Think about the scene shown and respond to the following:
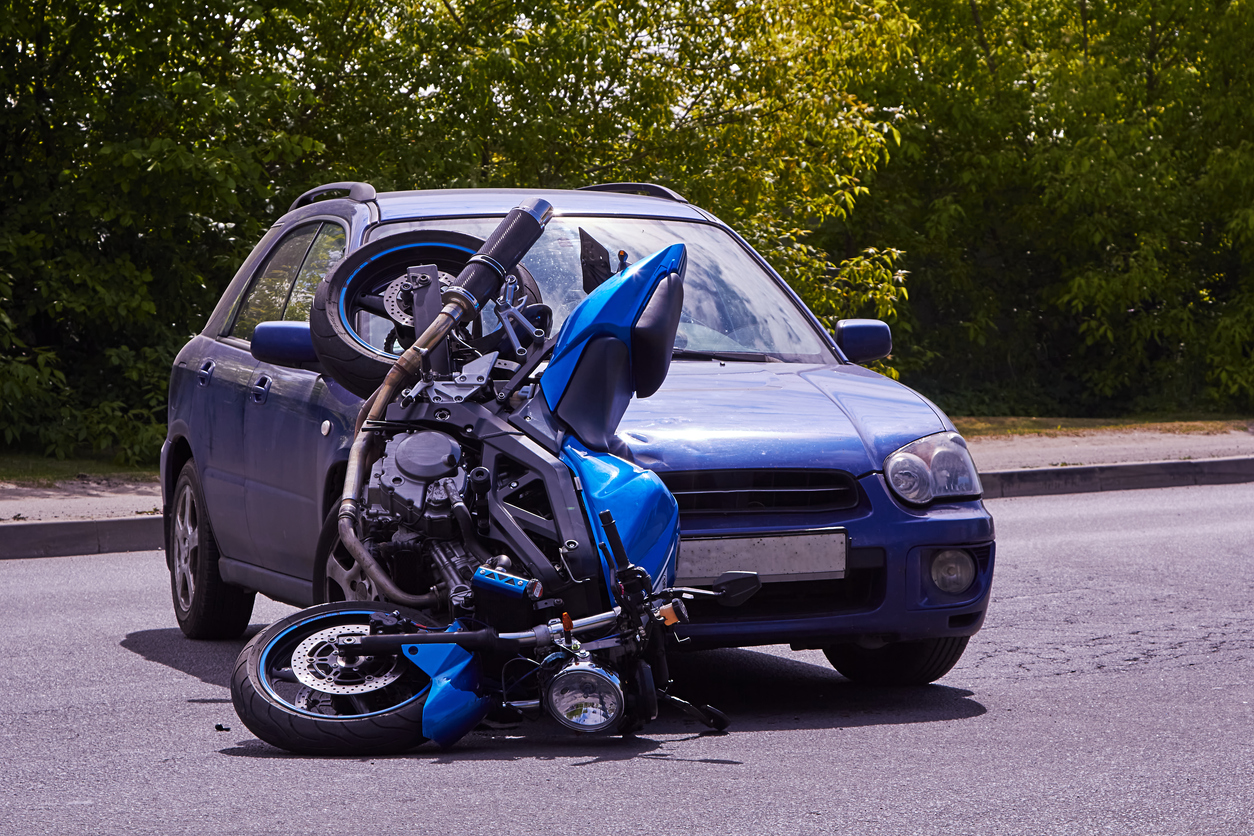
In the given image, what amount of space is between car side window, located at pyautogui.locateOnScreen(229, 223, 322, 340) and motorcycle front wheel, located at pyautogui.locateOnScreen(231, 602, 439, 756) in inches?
88.6

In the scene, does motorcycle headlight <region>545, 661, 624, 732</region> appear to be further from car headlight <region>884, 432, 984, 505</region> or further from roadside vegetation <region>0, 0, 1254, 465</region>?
roadside vegetation <region>0, 0, 1254, 465</region>

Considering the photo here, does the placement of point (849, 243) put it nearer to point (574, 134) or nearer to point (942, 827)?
point (574, 134)

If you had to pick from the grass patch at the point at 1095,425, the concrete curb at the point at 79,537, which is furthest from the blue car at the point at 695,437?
the grass patch at the point at 1095,425

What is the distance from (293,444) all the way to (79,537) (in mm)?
5066

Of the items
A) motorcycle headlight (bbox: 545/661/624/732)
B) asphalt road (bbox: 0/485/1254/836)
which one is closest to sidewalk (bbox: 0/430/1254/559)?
asphalt road (bbox: 0/485/1254/836)

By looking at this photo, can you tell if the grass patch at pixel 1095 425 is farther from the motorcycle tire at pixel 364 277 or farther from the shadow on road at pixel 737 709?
the motorcycle tire at pixel 364 277

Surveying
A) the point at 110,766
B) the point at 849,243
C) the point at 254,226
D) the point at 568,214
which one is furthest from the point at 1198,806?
the point at 849,243

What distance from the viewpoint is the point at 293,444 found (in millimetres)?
5832

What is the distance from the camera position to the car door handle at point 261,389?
20.3 feet

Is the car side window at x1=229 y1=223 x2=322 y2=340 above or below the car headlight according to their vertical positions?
above

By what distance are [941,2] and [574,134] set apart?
7823 mm

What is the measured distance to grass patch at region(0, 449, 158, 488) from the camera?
13093 millimetres

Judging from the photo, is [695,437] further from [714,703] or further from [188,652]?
[188,652]

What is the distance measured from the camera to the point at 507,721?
4.59 m
